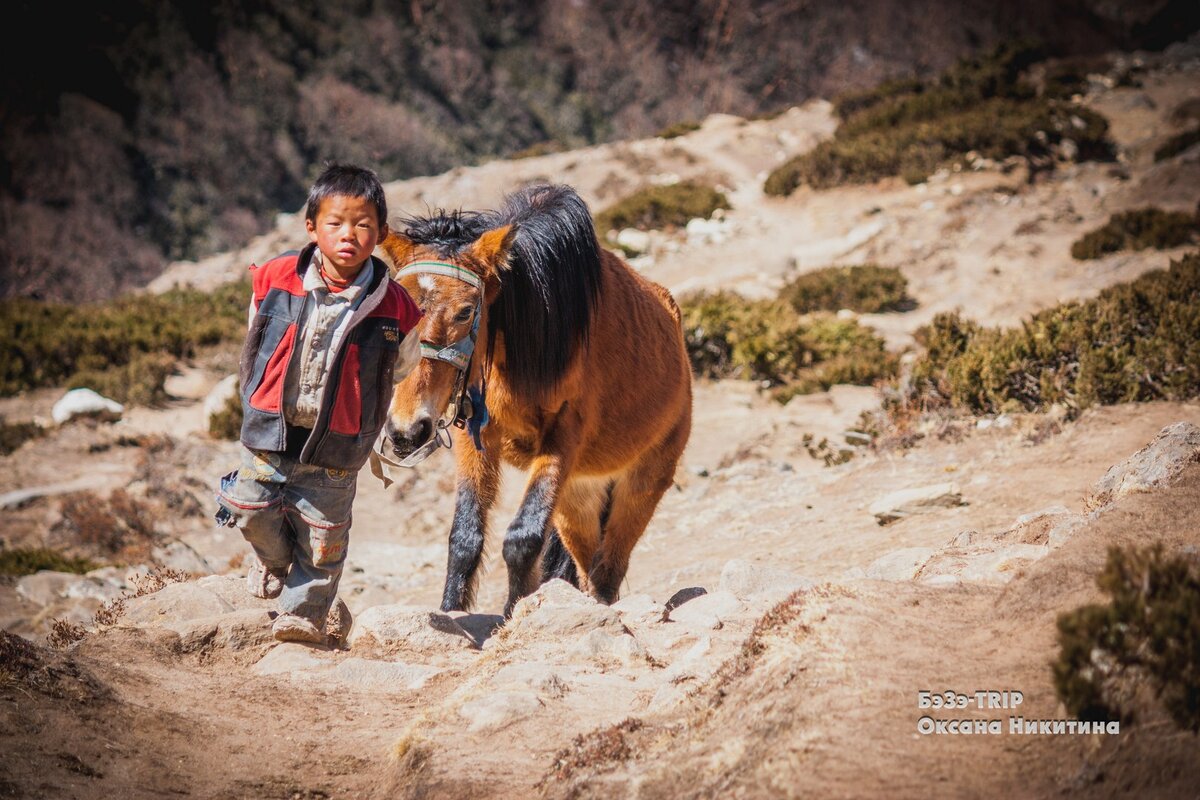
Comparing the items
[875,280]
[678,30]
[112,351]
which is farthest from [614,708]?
[678,30]

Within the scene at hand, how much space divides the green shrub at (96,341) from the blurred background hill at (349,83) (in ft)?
49.9

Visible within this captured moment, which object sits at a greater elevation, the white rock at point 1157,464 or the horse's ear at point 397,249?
the horse's ear at point 397,249

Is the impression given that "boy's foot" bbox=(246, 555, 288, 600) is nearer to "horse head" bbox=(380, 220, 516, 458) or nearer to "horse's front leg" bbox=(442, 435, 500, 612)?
"horse head" bbox=(380, 220, 516, 458)

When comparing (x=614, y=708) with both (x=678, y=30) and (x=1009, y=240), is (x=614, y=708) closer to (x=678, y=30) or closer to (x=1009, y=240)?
(x=1009, y=240)

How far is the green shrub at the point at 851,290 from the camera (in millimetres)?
15117

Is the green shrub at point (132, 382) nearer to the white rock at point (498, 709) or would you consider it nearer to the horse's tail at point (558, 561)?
the horse's tail at point (558, 561)

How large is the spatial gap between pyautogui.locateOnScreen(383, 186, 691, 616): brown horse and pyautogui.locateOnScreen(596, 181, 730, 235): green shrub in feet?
52.5

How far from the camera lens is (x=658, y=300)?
6449 millimetres

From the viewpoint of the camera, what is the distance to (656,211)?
72.3 ft

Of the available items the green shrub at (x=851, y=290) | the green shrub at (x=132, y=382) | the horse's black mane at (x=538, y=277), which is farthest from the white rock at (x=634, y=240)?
the horse's black mane at (x=538, y=277)

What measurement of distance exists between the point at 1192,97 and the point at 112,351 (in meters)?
22.9

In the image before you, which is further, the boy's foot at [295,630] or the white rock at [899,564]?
the white rock at [899,564]

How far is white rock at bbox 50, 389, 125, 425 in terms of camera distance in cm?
1248

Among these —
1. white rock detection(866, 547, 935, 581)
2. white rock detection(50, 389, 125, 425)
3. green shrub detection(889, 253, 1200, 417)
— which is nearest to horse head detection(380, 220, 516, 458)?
white rock detection(866, 547, 935, 581)
